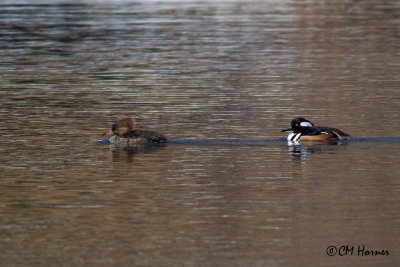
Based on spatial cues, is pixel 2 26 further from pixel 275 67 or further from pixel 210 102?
pixel 210 102

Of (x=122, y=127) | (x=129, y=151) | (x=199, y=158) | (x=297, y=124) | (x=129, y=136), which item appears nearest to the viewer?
(x=199, y=158)

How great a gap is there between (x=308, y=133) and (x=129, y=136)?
13.4 ft

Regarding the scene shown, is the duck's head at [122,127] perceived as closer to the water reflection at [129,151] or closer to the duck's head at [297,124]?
the water reflection at [129,151]

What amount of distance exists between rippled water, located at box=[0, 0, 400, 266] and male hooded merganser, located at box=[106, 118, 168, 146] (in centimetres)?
30

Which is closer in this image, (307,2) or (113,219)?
(113,219)

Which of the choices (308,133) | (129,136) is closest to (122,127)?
(129,136)

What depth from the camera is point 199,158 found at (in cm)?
2108

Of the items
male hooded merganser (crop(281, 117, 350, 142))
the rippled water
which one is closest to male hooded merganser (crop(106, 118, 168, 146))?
the rippled water

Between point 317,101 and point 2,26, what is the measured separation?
40.9 meters

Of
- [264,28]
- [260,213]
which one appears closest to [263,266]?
[260,213]

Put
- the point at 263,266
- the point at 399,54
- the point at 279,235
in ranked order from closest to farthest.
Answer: the point at 263,266
the point at 279,235
the point at 399,54

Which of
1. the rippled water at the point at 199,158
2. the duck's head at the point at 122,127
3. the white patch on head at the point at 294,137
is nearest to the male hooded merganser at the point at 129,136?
the duck's head at the point at 122,127

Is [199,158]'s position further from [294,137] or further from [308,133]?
[308,133]

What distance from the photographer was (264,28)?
6444cm
